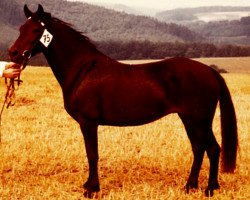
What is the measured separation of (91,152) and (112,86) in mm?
1005

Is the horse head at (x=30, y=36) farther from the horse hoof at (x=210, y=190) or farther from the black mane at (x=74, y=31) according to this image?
the horse hoof at (x=210, y=190)

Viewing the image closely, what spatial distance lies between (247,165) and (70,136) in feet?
14.2

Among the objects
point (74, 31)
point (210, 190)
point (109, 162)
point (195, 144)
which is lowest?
point (109, 162)

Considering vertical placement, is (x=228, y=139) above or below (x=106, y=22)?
above

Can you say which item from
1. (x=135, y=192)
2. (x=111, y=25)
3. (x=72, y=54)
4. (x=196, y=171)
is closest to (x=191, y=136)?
(x=196, y=171)

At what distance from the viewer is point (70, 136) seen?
9953 mm

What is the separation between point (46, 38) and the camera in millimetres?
5758

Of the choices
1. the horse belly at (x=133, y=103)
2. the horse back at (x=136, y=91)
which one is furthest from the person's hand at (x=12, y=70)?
the horse belly at (x=133, y=103)

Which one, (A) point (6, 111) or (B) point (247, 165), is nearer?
(B) point (247, 165)

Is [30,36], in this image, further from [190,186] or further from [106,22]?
[106,22]

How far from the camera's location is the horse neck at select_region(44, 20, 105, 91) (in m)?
5.85

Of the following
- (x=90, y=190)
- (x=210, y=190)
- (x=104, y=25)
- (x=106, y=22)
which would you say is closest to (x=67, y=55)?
(x=90, y=190)

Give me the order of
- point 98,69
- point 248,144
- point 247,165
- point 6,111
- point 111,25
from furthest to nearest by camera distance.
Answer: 1. point 111,25
2. point 6,111
3. point 248,144
4. point 247,165
5. point 98,69

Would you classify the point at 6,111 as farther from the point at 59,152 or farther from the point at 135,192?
the point at 135,192
